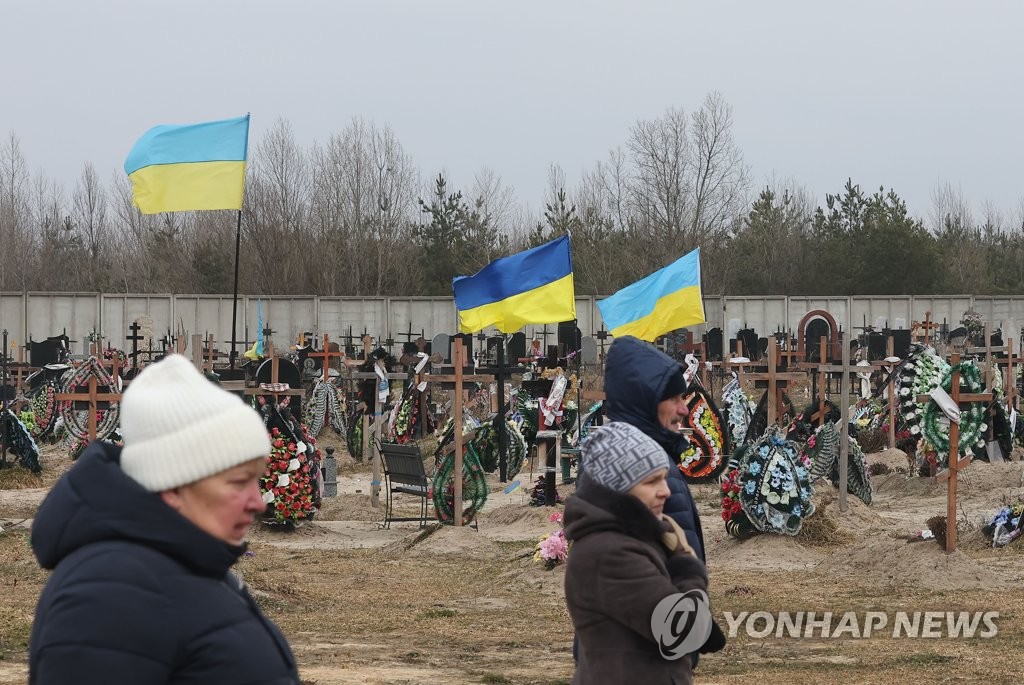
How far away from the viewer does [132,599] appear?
2.46 metres

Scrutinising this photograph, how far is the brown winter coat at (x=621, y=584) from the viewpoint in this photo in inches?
150

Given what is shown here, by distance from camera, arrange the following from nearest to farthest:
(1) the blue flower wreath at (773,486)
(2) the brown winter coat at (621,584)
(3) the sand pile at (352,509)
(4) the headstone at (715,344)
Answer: (2) the brown winter coat at (621,584) → (1) the blue flower wreath at (773,486) → (3) the sand pile at (352,509) → (4) the headstone at (715,344)

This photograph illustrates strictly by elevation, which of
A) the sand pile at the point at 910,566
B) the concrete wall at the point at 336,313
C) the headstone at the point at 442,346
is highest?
the concrete wall at the point at 336,313

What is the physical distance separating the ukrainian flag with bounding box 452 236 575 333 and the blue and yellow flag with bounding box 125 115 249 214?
3561mm

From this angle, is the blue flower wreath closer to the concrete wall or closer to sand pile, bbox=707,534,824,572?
sand pile, bbox=707,534,824,572

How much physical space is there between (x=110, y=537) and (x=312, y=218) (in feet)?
200

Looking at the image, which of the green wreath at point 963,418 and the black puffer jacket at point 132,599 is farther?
the green wreath at point 963,418

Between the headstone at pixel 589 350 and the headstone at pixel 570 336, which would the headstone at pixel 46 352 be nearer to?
the headstone at pixel 570 336

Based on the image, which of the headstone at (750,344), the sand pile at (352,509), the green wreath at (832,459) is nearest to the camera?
the green wreath at (832,459)

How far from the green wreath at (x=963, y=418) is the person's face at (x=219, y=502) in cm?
1108

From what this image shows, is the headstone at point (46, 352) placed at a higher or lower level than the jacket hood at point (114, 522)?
higher

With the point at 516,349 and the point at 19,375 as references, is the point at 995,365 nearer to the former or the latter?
the point at 516,349

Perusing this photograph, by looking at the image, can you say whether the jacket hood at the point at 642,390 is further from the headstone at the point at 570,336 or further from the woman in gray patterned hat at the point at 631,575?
the headstone at the point at 570,336
